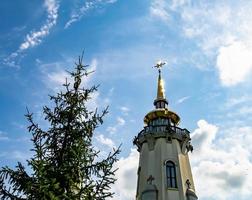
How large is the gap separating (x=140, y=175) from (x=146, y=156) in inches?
73.1

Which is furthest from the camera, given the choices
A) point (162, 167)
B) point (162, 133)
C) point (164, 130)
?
point (164, 130)

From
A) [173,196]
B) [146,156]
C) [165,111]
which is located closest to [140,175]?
[146,156]

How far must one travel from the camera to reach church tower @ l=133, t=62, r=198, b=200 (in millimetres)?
31234

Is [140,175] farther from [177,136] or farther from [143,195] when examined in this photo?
[177,136]

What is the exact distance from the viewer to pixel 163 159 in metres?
33.4

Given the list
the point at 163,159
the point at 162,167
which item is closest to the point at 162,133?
the point at 163,159

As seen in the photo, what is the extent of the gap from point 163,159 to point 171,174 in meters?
1.57

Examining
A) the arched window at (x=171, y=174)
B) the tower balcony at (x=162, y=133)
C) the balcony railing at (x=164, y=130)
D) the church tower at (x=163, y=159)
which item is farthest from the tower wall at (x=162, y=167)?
A: the balcony railing at (x=164, y=130)

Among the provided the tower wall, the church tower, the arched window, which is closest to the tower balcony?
the church tower

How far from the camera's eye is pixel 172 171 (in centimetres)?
3278

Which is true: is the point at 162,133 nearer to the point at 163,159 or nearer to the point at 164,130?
the point at 164,130

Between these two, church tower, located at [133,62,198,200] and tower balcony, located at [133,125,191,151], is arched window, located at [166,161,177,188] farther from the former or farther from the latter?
tower balcony, located at [133,125,191,151]

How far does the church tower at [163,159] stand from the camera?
31.2 metres

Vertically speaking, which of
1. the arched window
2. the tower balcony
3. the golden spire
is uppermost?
the golden spire
